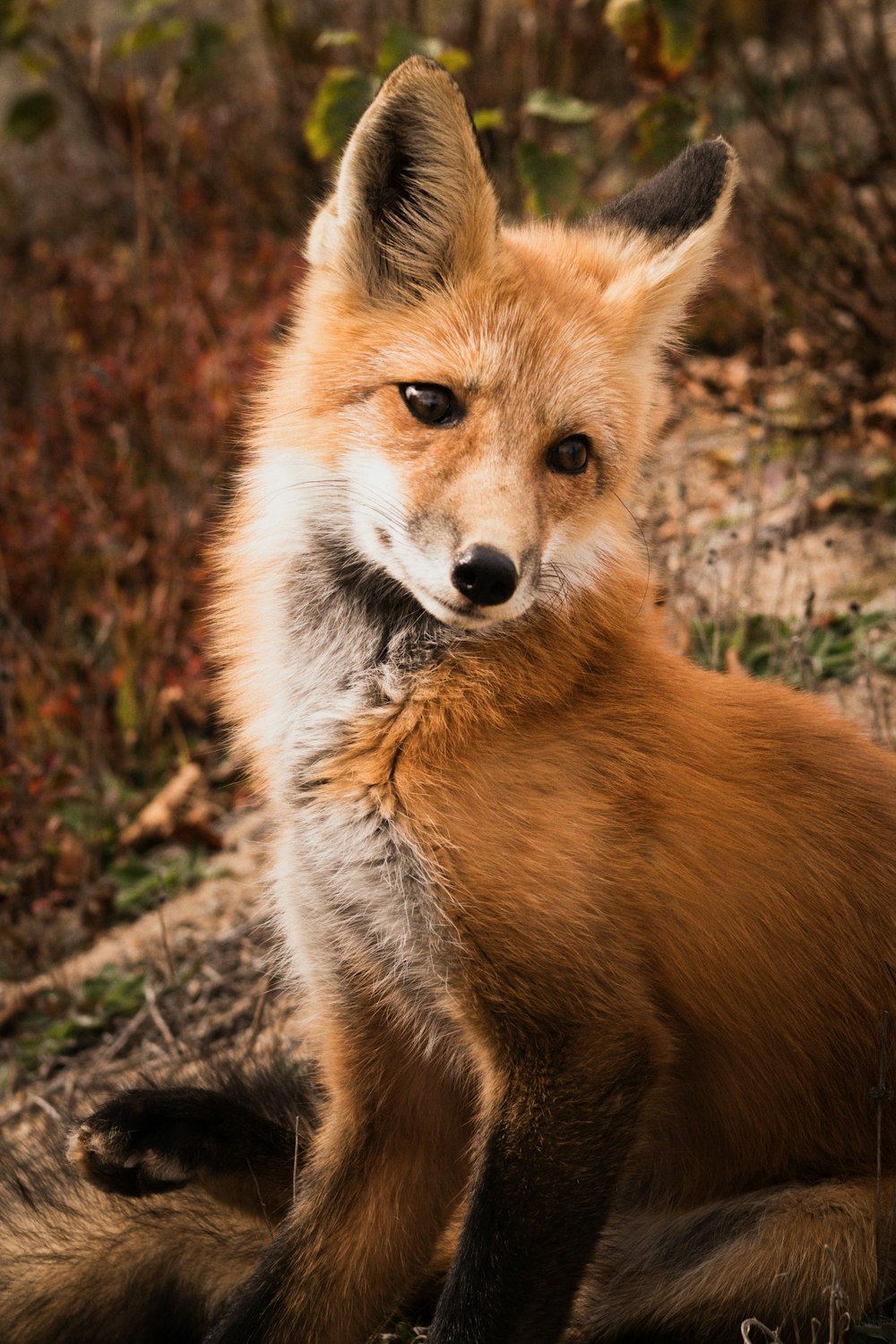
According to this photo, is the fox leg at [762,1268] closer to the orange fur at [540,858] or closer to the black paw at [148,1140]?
the orange fur at [540,858]

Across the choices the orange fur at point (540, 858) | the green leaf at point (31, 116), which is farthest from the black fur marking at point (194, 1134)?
the green leaf at point (31, 116)

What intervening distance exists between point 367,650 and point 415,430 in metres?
0.50

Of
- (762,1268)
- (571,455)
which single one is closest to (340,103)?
(571,455)

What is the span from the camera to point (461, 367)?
98.4 inches

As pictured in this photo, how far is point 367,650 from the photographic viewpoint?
2.66 m

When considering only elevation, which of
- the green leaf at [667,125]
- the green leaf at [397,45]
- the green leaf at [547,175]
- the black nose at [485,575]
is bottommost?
the black nose at [485,575]

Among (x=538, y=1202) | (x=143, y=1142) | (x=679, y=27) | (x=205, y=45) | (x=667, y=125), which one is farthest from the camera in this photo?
(x=205, y=45)

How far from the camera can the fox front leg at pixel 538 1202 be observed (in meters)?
2.15

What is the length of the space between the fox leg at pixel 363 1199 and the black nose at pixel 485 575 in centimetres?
100

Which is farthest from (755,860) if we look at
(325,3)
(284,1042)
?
(325,3)

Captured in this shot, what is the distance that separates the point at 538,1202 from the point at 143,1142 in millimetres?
985

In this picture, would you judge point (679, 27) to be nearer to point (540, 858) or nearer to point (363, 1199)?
point (540, 858)

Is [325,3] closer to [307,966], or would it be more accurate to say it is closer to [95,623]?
[95,623]

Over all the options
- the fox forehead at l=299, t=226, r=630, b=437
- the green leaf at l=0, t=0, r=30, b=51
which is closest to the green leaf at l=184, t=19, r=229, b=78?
the green leaf at l=0, t=0, r=30, b=51
